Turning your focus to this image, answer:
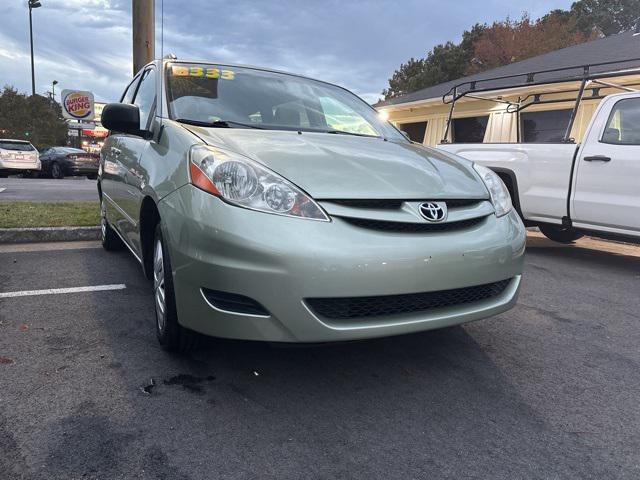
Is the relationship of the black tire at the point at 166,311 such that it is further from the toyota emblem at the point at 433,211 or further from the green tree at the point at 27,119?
the green tree at the point at 27,119

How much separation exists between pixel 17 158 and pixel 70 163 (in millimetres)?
1659

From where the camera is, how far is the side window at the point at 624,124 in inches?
198

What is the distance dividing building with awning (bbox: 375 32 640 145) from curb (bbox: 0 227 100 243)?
16.6 feet

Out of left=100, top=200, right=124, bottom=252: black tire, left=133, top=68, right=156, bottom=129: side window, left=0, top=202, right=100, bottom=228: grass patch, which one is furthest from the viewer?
left=0, top=202, right=100, bottom=228: grass patch

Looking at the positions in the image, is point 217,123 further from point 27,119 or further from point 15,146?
point 27,119

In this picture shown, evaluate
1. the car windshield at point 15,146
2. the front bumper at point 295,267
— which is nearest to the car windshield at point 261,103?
the front bumper at point 295,267

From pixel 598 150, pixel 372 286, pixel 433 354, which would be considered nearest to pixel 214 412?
pixel 372 286

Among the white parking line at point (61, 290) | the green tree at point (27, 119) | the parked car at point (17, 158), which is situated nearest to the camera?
the white parking line at point (61, 290)

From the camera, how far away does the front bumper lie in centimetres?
199

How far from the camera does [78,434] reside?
6.42 ft

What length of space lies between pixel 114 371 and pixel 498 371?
6.51ft

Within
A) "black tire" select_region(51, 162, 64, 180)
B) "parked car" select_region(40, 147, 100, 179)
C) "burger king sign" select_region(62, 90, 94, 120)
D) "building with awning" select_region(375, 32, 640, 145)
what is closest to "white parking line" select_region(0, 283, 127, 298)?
"building with awning" select_region(375, 32, 640, 145)

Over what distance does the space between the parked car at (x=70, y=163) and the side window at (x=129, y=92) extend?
48.3 feet

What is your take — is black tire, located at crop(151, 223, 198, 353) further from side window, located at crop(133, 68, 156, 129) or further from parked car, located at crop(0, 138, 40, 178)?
parked car, located at crop(0, 138, 40, 178)
